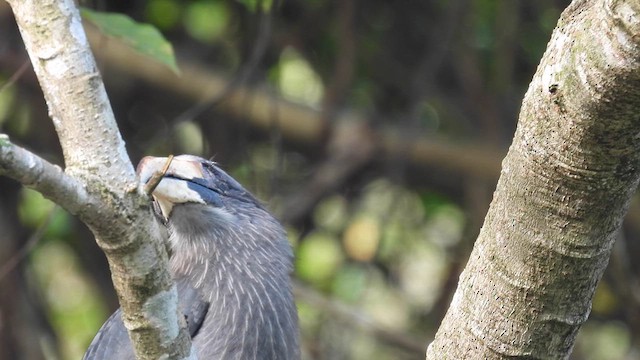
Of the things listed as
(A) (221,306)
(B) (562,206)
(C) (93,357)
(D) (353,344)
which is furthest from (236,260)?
(D) (353,344)

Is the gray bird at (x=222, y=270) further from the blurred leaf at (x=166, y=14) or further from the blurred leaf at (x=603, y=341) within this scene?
the blurred leaf at (x=603, y=341)

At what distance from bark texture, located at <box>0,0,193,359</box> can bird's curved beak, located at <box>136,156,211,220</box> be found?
789mm

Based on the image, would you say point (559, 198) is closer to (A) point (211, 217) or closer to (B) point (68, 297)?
(A) point (211, 217)

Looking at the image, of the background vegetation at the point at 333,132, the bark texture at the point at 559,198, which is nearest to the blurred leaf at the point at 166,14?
the background vegetation at the point at 333,132

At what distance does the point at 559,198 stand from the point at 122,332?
146 cm

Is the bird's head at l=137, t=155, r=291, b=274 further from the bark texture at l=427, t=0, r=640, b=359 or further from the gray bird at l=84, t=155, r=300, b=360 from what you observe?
the bark texture at l=427, t=0, r=640, b=359

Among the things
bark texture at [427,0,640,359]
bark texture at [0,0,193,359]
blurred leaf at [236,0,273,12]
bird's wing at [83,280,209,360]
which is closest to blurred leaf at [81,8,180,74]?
blurred leaf at [236,0,273,12]

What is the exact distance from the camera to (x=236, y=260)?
291 centimetres

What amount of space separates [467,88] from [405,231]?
0.75 m

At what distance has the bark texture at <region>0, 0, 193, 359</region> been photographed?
1.57 meters

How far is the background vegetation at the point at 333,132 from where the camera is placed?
452 centimetres

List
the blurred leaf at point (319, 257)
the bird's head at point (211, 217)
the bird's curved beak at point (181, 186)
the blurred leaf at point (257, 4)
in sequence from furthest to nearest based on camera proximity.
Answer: the blurred leaf at point (319, 257)
the blurred leaf at point (257, 4)
the bird's head at point (211, 217)
the bird's curved beak at point (181, 186)

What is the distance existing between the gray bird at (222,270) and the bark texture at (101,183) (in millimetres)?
839

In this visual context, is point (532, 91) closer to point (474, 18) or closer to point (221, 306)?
point (221, 306)
